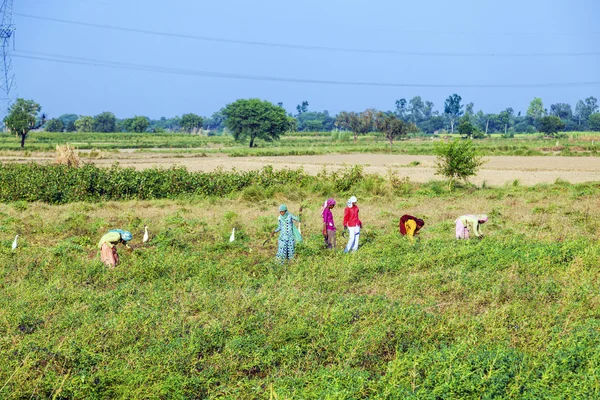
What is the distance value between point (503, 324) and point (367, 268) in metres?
3.84

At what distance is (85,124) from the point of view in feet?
531

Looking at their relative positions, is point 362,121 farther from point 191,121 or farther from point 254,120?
point 191,121

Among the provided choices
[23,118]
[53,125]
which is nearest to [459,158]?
[23,118]

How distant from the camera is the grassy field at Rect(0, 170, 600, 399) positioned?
7.55 metres

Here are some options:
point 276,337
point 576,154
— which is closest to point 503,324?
point 276,337

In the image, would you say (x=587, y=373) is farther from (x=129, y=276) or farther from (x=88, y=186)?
(x=88, y=186)

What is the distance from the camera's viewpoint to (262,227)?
61.1 feet

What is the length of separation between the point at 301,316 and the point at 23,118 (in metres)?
78.2

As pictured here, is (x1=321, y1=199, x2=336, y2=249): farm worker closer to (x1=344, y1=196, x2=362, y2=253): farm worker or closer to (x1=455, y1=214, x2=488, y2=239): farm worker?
(x1=344, y1=196, x2=362, y2=253): farm worker

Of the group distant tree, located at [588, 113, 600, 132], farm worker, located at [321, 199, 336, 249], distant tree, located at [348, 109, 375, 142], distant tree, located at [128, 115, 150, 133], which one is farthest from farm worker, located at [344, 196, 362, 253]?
distant tree, located at [588, 113, 600, 132]

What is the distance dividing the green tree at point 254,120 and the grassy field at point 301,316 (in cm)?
7827

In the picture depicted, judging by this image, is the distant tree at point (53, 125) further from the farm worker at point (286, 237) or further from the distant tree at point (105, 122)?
the farm worker at point (286, 237)

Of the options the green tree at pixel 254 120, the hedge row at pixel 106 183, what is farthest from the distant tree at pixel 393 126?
the hedge row at pixel 106 183

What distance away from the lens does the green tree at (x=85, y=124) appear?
527 ft
